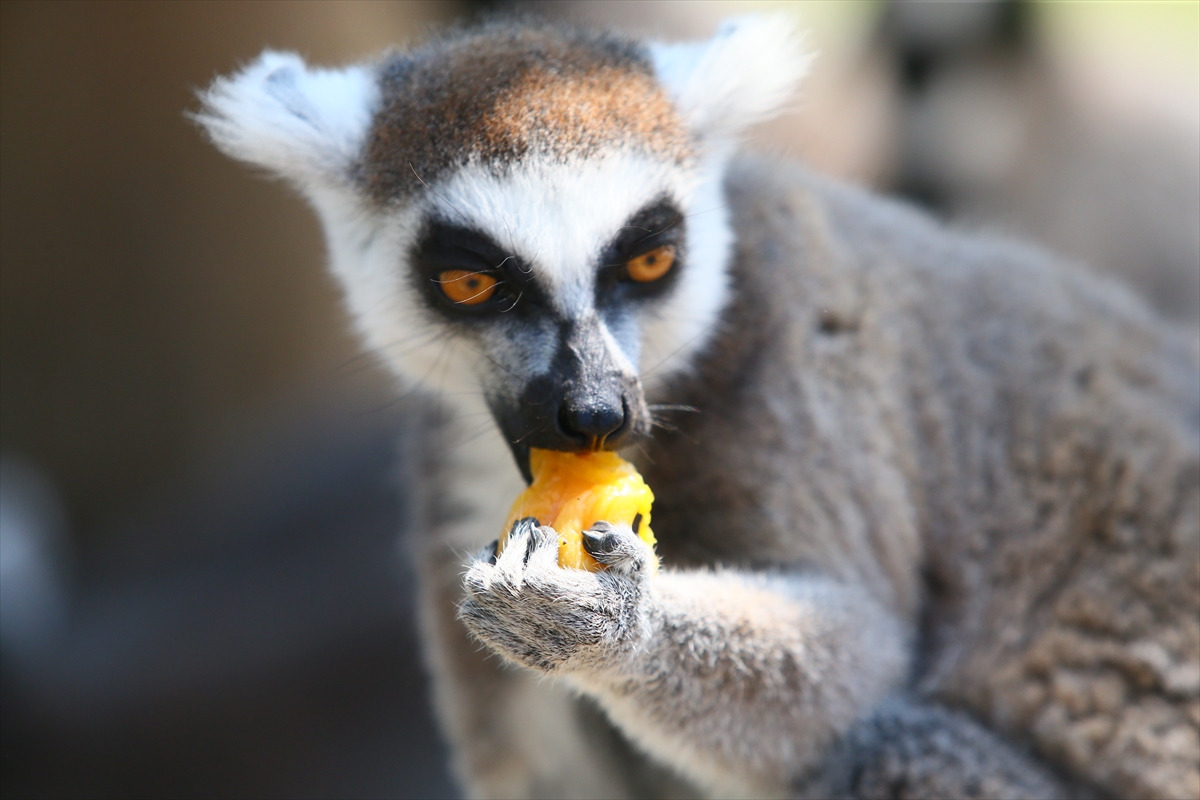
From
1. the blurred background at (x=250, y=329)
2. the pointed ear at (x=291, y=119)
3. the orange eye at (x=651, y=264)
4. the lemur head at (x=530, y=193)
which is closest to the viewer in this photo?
the lemur head at (x=530, y=193)

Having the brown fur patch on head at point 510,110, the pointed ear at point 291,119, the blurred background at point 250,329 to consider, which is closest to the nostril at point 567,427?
the brown fur patch on head at point 510,110

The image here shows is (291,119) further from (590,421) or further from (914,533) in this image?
(914,533)

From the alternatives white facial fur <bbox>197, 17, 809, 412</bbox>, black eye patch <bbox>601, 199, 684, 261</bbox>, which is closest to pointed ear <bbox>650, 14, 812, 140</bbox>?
white facial fur <bbox>197, 17, 809, 412</bbox>

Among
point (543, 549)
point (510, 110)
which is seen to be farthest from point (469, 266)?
point (543, 549)

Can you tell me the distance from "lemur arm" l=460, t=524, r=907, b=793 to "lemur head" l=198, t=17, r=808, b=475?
0.33 metres

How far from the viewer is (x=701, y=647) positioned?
2.39 m

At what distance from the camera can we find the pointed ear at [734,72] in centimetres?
271

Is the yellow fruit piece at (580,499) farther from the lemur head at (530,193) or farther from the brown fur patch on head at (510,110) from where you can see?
the brown fur patch on head at (510,110)

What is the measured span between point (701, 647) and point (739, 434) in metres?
0.69

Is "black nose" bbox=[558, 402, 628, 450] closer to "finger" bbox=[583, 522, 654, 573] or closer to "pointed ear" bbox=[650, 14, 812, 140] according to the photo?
"finger" bbox=[583, 522, 654, 573]

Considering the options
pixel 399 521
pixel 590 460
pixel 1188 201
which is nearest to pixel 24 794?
pixel 399 521

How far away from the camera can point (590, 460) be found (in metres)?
Result: 2.15

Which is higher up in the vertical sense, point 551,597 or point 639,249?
point 639,249

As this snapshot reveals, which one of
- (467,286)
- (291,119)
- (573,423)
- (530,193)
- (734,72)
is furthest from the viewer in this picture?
(734,72)
